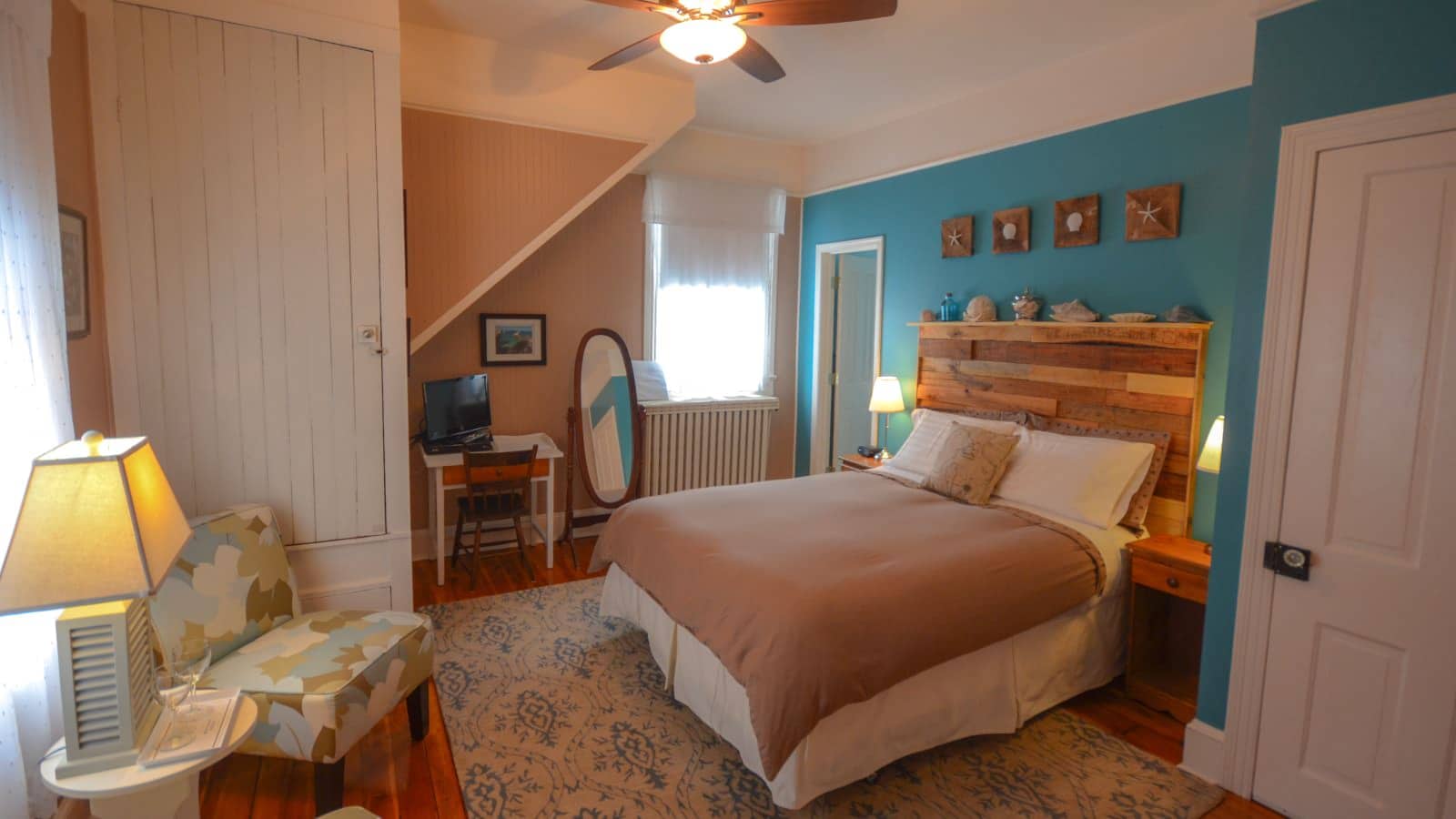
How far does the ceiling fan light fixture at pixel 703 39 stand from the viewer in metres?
2.27

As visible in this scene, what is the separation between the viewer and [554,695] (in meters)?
2.72

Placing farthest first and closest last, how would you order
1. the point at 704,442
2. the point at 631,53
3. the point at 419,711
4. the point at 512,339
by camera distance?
the point at 704,442, the point at 512,339, the point at 631,53, the point at 419,711

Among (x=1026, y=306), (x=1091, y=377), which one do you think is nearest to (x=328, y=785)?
(x=1091, y=377)

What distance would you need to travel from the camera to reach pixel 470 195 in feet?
11.9

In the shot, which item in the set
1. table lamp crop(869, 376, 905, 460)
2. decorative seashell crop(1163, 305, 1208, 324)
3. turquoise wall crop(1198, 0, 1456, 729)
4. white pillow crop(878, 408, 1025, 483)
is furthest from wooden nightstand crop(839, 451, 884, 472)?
turquoise wall crop(1198, 0, 1456, 729)

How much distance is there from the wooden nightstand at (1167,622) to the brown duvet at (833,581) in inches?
8.6

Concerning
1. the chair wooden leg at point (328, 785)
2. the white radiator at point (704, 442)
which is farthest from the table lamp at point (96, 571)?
the white radiator at point (704, 442)

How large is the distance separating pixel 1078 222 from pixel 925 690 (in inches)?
93.8

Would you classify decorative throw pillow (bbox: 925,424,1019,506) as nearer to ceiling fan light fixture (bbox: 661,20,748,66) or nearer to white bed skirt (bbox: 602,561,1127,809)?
white bed skirt (bbox: 602,561,1127,809)

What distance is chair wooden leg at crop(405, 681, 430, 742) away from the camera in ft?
7.88

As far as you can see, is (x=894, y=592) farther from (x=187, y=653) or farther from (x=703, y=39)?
(x=187, y=653)

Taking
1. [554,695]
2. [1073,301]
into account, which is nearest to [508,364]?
[554,695]

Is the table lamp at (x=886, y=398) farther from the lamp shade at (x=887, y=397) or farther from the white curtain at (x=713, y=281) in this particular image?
the white curtain at (x=713, y=281)

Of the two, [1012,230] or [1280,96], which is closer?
[1280,96]
